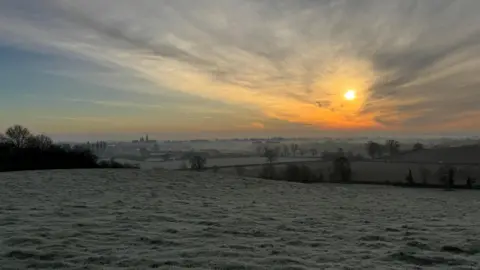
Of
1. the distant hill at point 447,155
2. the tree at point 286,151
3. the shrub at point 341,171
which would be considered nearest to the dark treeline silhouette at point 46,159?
the shrub at point 341,171

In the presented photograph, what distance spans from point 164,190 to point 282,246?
15124 mm

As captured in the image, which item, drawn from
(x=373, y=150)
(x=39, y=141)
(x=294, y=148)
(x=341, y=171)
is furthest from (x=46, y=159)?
(x=294, y=148)

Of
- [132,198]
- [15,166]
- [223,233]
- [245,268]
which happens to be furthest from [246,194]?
[15,166]

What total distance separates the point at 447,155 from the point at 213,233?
369ft

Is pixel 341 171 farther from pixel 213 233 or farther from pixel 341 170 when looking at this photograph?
pixel 213 233

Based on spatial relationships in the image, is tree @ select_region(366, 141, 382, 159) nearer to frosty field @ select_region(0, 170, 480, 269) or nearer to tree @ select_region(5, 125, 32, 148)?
tree @ select_region(5, 125, 32, 148)

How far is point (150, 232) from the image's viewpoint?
12.4 metres

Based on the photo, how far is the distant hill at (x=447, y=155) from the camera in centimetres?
10262

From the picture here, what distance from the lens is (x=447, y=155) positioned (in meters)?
110

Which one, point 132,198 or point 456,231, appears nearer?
point 456,231

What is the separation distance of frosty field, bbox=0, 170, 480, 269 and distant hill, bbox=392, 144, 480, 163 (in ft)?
300

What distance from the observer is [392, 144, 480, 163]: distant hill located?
102625mm

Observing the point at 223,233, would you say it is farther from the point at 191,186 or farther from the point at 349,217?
the point at 191,186

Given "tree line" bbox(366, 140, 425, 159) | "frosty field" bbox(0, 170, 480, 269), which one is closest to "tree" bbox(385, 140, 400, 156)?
"tree line" bbox(366, 140, 425, 159)
